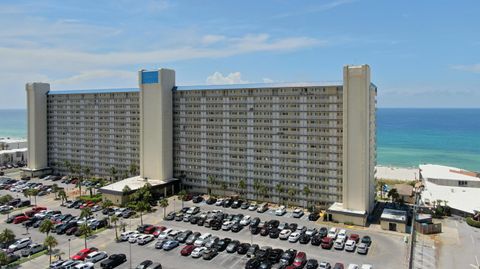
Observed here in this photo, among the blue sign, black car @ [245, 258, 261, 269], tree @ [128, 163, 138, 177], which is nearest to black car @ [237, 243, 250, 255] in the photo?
black car @ [245, 258, 261, 269]

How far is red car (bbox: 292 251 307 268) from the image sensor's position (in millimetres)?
40656

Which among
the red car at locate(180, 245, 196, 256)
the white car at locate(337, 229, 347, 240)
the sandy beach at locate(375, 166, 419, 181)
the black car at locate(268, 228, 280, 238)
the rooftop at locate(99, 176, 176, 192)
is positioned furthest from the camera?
the sandy beach at locate(375, 166, 419, 181)

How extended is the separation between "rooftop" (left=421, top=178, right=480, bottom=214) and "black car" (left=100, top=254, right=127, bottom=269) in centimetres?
5445

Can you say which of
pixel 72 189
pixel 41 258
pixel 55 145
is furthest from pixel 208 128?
pixel 55 145

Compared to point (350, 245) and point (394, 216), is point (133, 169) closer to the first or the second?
point (350, 245)

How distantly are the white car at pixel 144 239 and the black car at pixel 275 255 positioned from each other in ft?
55.2

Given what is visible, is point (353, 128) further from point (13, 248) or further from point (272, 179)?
point (13, 248)

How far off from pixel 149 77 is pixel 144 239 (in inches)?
1497

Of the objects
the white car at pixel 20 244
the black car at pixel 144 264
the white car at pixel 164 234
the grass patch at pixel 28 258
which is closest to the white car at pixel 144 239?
the white car at pixel 164 234

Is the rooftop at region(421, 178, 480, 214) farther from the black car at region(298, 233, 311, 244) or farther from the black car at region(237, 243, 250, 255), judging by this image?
the black car at region(237, 243, 250, 255)

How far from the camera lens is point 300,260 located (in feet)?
135

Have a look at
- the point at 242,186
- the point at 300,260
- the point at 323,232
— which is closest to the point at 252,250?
the point at 300,260

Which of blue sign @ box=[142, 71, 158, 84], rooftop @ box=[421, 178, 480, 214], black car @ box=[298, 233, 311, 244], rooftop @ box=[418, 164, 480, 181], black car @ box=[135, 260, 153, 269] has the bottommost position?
black car @ box=[135, 260, 153, 269]

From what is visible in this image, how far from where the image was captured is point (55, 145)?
312ft
